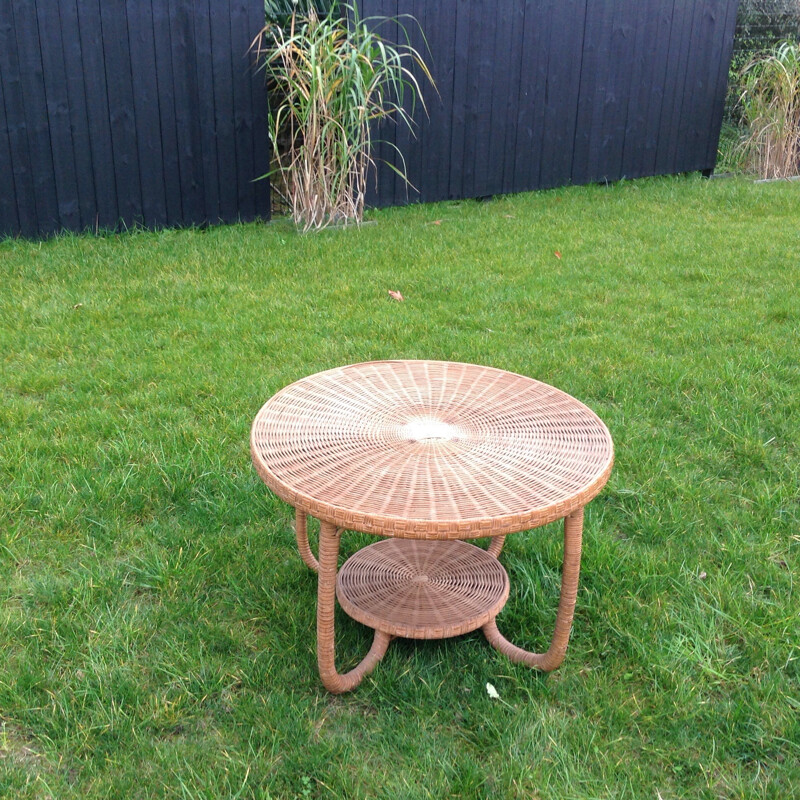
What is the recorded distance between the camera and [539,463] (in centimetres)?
164

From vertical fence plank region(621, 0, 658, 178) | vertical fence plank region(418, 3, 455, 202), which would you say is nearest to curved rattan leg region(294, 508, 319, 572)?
vertical fence plank region(418, 3, 455, 202)

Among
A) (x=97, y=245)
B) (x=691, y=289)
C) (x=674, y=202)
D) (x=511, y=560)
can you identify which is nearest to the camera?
(x=511, y=560)

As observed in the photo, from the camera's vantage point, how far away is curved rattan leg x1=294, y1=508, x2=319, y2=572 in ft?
6.49

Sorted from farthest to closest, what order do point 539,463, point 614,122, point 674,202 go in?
point 614,122 → point 674,202 → point 539,463

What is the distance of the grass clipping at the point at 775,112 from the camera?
→ 6879mm

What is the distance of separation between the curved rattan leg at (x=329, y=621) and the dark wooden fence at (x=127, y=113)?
4102 mm

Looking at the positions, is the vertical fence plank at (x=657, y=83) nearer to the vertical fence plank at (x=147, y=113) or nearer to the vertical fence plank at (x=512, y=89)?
the vertical fence plank at (x=512, y=89)

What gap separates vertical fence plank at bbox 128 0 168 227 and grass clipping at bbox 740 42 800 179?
16.0 feet

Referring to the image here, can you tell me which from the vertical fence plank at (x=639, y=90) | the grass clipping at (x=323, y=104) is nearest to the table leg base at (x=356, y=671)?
the grass clipping at (x=323, y=104)

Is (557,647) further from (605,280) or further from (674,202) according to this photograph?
(674,202)

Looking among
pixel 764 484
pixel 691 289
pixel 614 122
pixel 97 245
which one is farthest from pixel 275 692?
pixel 614 122

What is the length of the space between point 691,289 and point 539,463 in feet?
9.56

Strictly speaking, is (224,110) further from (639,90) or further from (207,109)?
(639,90)

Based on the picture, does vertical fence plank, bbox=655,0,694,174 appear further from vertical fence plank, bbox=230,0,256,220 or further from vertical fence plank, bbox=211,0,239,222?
vertical fence plank, bbox=211,0,239,222
